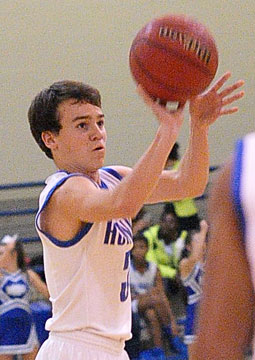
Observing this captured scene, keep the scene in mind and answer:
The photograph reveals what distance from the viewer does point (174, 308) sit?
765 cm

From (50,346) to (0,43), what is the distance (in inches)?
249

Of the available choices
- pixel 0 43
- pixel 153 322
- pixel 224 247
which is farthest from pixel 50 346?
pixel 0 43

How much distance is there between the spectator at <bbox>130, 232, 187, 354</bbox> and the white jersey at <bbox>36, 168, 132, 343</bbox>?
367 cm

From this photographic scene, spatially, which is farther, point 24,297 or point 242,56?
point 242,56

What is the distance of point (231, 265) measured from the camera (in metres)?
1.31

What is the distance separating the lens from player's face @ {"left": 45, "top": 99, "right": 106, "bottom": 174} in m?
3.12

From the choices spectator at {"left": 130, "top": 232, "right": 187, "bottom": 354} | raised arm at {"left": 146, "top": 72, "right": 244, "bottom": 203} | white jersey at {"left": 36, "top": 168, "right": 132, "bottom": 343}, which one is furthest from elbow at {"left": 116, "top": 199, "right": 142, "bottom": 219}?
spectator at {"left": 130, "top": 232, "right": 187, "bottom": 354}

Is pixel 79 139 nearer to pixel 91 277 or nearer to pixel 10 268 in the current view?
pixel 91 277

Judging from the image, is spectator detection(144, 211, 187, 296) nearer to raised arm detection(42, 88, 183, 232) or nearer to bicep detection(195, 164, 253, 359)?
raised arm detection(42, 88, 183, 232)

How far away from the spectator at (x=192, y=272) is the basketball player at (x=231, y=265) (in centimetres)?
481

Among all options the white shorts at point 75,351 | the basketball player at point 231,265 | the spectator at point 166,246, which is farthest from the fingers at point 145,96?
the spectator at point 166,246

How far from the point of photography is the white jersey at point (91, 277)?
299 centimetres

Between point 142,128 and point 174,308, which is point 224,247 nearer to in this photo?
point 174,308

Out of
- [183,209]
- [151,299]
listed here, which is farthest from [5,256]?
[183,209]
